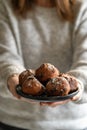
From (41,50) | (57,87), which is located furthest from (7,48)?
(57,87)

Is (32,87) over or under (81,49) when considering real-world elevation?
over

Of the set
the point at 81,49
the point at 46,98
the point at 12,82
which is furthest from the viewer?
the point at 81,49

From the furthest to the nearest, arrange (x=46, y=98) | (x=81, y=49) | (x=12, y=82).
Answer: (x=81, y=49) < (x=12, y=82) < (x=46, y=98)

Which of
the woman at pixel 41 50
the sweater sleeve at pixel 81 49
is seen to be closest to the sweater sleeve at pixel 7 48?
the woman at pixel 41 50

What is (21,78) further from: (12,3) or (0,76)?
(12,3)

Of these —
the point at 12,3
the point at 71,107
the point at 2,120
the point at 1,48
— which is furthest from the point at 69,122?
the point at 12,3

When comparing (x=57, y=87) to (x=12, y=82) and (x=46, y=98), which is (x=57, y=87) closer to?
(x=46, y=98)

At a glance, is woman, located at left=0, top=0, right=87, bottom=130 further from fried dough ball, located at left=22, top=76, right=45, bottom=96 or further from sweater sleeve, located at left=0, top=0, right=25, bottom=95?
fried dough ball, located at left=22, top=76, right=45, bottom=96
